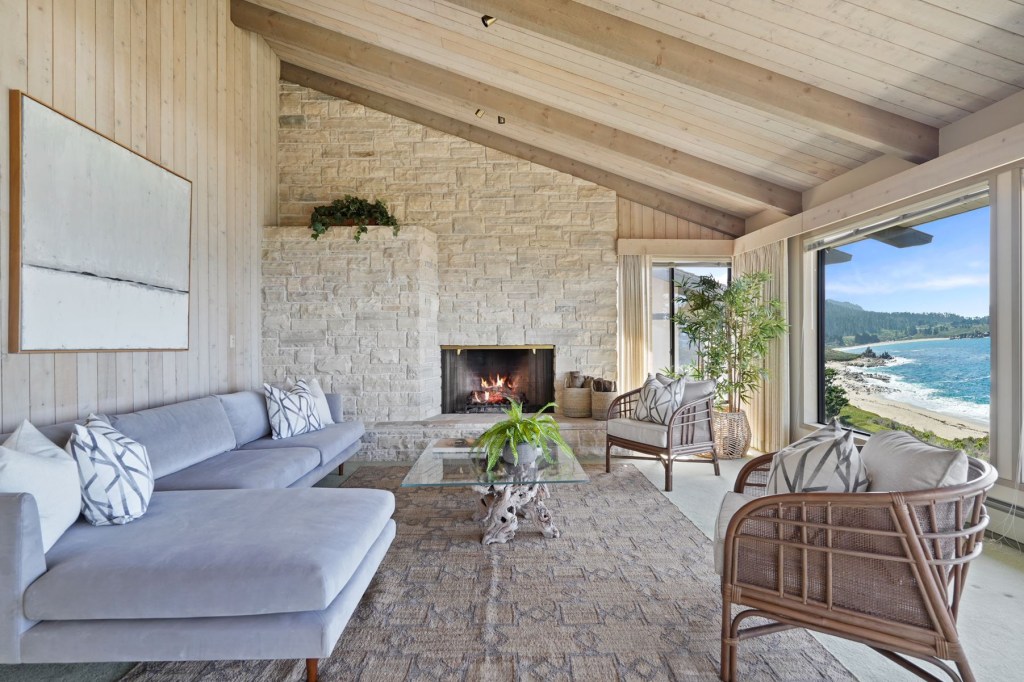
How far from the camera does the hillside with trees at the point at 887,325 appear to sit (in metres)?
3.40

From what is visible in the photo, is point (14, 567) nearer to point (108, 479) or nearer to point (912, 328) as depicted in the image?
point (108, 479)

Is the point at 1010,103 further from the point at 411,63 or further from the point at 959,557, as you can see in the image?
the point at 411,63

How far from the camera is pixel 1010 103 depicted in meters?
2.70

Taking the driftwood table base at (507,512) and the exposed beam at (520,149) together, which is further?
the exposed beam at (520,149)

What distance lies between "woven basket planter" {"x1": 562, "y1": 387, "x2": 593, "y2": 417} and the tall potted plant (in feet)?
3.82

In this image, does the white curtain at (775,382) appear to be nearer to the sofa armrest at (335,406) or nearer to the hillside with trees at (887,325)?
the hillside with trees at (887,325)

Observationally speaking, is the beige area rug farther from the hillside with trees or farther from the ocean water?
the hillside with trees

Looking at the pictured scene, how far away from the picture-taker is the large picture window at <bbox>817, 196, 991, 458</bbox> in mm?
3279

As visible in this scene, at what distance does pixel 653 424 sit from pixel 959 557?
2641 millimetres

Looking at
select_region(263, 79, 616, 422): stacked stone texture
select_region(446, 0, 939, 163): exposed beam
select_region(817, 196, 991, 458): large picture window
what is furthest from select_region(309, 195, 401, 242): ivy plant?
select_region(817, 196, 991, 458): large picture window

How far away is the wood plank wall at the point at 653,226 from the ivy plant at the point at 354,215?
254cm

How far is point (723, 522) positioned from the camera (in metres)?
1.91

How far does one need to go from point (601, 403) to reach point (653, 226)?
2.14 meters

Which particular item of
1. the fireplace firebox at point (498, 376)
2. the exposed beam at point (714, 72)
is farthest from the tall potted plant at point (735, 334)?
the exposed beam at point (714, 72)
